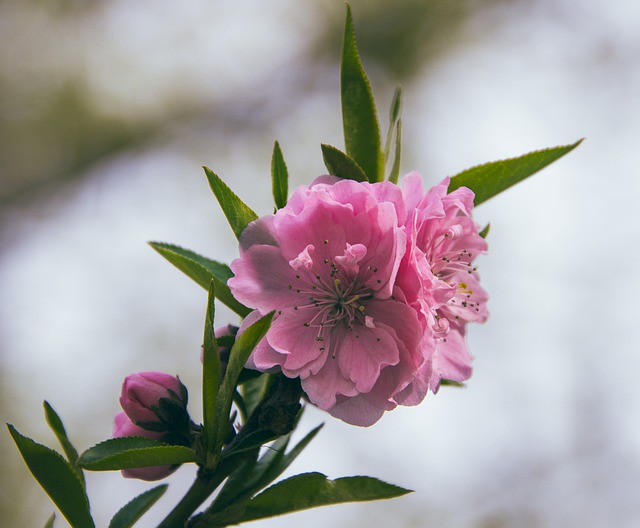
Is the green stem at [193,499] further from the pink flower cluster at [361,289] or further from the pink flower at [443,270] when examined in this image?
the pink flower at [443,270]

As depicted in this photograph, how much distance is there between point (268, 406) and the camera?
0.96 meters

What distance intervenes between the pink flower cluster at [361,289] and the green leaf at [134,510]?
0.90 feet

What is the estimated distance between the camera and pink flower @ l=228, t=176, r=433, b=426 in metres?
0.97

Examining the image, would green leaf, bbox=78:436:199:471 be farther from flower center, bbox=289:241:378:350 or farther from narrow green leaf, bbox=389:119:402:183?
narrow green leaf, bbox=389:119:402:183

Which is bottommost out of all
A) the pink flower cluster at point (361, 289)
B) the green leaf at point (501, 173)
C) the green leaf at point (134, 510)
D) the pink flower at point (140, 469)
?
the green leaf at point (134, 510)

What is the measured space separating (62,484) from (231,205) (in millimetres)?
425

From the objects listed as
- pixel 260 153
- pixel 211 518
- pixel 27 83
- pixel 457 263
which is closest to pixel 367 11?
pixel 260 153

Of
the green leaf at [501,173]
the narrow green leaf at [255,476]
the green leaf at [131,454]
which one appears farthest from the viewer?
the green leaf at [501,173]

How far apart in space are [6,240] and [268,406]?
4642 mm

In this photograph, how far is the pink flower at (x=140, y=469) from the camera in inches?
40.0

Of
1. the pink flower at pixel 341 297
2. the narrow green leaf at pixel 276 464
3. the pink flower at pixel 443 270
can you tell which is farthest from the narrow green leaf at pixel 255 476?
the pink flower at pixel 443 270

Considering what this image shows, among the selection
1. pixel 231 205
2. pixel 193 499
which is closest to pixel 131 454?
pixel 193 499

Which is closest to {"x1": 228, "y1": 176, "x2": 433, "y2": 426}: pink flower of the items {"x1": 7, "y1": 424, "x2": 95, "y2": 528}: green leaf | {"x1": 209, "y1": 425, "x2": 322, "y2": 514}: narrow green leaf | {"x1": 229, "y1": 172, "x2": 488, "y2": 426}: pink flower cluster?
→ {"x1": 229, "y1": 172, "x2": 488, "y2": 426}: pink flower cluster

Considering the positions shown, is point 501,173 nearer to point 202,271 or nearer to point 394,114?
point 394,114
